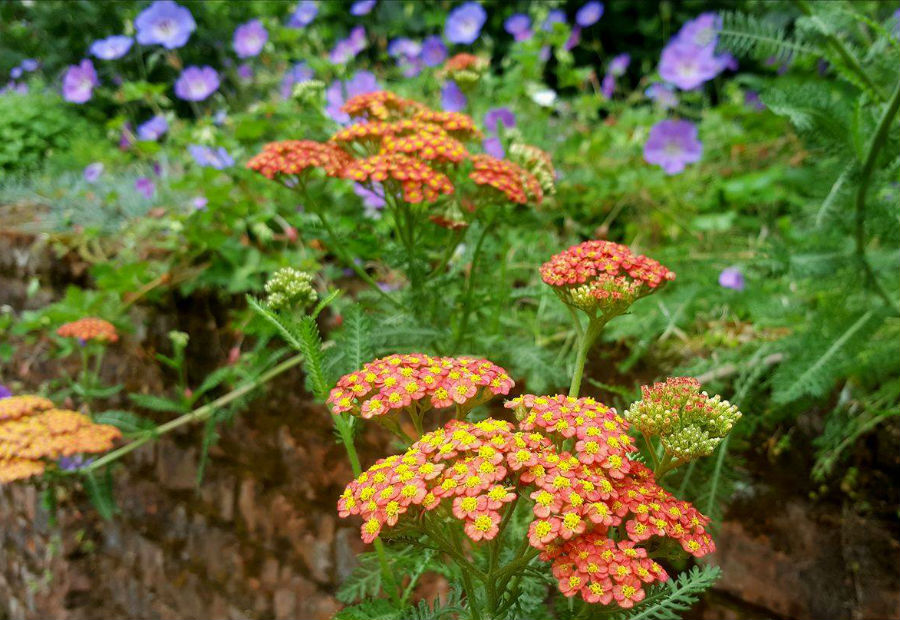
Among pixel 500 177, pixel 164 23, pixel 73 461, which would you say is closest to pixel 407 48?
pixel 164 23

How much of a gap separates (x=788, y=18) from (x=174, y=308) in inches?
133

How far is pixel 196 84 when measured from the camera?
321 cm

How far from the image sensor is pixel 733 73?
13.7 ft

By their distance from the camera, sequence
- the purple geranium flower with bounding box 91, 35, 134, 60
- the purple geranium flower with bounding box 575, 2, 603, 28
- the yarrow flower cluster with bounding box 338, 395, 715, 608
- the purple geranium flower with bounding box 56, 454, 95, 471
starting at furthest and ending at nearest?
1. the purple geranium flower with bounding box 575, 2, 603, 28
2. the purple geranium flower with bounding box 91, 35, 134, 60
3. the purple geranium flower with bounding box 56, 454, 95, 471
4. the yarrow flower cluster with bounding box 338, 395, 715, 608

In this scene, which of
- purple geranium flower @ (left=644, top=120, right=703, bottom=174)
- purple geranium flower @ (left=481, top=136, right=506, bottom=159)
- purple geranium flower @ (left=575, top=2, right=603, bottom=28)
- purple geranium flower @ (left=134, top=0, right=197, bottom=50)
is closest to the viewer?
purple geranium flower @ (left=481, top=136, right=506, bottom=159)

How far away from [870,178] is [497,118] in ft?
4.51

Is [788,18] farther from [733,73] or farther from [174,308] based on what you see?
[174,308]

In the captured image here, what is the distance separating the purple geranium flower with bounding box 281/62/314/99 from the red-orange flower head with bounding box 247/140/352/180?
1982 mm

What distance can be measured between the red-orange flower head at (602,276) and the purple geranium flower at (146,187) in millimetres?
2454

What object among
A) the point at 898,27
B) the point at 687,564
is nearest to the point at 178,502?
the point at 687,564

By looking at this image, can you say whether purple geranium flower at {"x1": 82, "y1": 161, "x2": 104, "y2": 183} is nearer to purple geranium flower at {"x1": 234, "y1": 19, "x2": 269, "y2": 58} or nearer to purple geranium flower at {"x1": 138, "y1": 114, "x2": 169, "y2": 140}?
purple geranium flower at {"x1": 138, "y1": 114, "x2": 169, "y2": 140}

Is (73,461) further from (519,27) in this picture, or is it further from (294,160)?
(519,27)

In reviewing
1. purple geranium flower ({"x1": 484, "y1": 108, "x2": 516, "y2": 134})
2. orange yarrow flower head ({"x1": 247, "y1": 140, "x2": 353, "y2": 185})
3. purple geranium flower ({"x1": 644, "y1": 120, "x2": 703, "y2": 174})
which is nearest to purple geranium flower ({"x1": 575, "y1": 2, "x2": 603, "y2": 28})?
purple geranium flower ({"x1": 644, "y1": 120, "x2": 703, "y2": 174})

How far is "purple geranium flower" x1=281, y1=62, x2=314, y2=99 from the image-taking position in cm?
319
